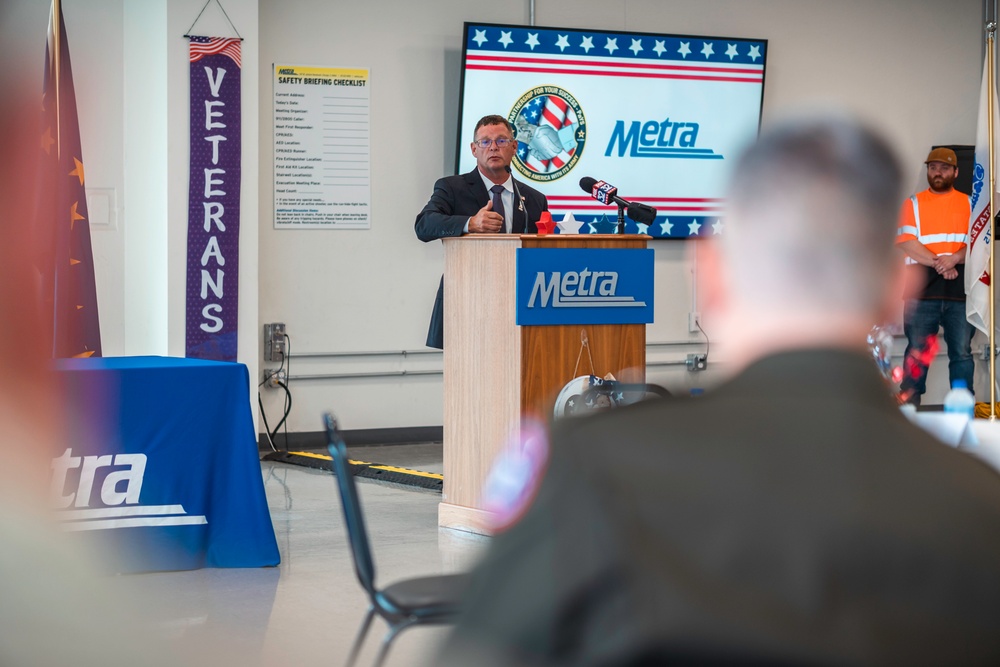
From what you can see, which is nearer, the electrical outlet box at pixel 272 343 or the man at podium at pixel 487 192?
the man at podium at pixel 487 192

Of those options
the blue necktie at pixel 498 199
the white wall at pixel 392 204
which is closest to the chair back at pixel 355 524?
the blue necktie at pixel 498 199

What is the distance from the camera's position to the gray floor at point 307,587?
3.30 meters

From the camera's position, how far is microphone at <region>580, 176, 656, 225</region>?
176 inches

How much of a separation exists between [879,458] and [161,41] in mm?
6373

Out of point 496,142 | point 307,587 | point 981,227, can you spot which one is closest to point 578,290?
point 496,142

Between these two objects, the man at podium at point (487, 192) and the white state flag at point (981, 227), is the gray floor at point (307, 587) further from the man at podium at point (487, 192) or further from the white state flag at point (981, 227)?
the white state flag at point (981, 227)

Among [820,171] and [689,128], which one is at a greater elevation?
[689,128]

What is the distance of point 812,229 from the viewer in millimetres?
798

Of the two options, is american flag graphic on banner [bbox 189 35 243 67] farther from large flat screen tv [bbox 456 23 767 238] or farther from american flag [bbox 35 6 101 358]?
large flat screen tv [bbox 456 23 767 238]

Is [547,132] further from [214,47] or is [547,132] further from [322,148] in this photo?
[214,47]

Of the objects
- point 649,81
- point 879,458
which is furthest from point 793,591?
point 649,81

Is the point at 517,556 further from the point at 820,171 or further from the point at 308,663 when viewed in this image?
the point at 308,663

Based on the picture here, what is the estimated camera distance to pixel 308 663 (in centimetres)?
314

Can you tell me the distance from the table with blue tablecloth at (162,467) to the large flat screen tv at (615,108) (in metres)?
3.57
